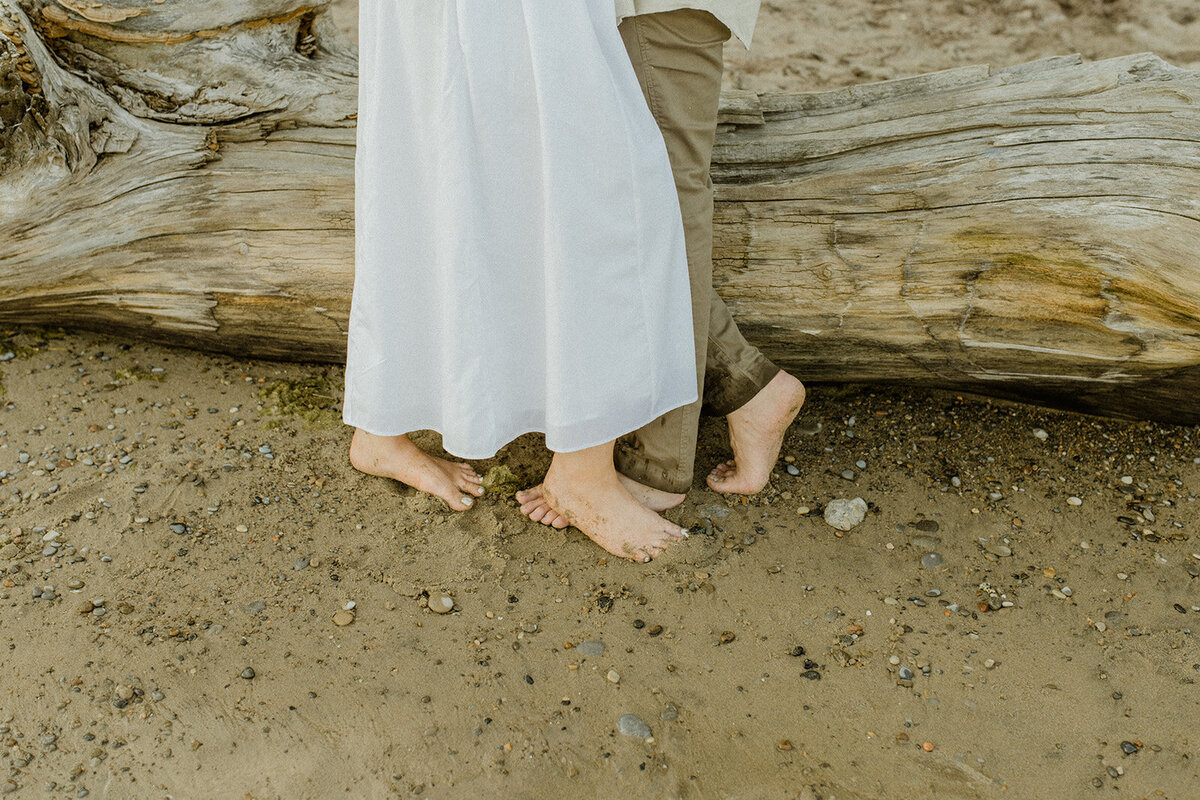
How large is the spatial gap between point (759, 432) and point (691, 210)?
2.26 feet

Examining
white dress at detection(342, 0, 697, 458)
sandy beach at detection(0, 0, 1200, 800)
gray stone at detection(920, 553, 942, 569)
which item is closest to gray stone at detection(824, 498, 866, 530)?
sandy beach at detection(0, 0, 1200, 800)

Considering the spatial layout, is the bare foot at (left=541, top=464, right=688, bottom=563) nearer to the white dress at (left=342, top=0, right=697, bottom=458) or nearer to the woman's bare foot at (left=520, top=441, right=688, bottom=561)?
the woman's bare foot at (left=520, top=441, right=688, bottom=561)

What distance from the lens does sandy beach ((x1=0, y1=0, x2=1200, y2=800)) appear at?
191cm

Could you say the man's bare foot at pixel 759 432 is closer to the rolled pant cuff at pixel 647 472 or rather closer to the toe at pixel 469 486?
the rolled pant cuff at pixel 647 472

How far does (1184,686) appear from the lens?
2039 mm

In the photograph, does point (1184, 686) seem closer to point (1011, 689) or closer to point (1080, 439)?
point (1011, 689)

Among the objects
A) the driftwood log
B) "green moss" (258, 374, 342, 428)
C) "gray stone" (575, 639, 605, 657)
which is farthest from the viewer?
"green moss" (258, 374, 342, 428)

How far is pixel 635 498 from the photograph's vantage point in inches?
100.0

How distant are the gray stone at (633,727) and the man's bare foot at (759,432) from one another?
2.57 feet

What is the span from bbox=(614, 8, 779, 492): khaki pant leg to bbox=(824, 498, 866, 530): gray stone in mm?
368

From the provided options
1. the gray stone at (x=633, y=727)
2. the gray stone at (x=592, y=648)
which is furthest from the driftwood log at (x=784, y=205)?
the gray stone at (x=633, y=727)

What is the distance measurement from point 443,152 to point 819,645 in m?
1.34

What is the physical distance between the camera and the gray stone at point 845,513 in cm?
249

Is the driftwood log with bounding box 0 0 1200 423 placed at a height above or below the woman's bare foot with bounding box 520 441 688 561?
above
